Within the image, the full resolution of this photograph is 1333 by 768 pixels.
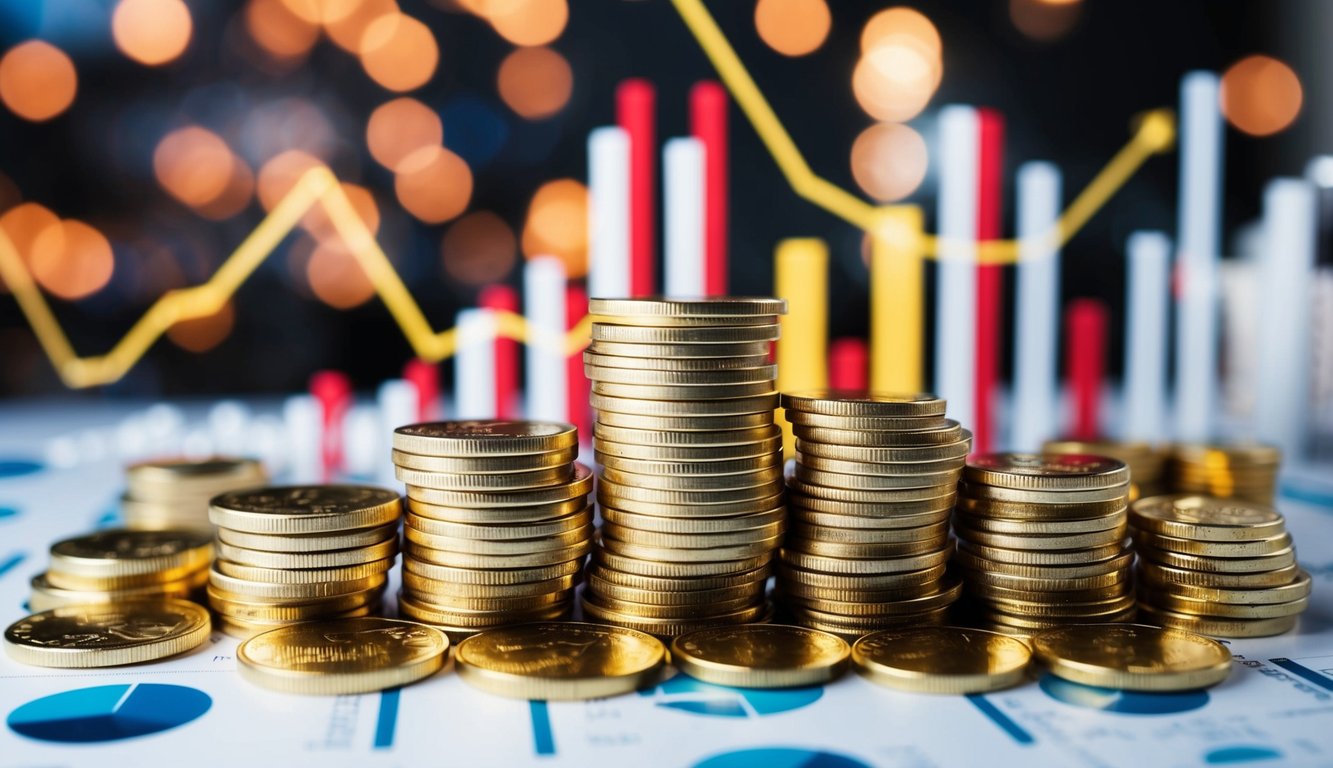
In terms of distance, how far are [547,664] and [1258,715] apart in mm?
683

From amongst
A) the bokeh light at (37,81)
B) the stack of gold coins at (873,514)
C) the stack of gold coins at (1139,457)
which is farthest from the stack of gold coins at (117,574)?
the bokeh light at (37,81)

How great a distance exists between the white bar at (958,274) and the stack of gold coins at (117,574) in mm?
1585

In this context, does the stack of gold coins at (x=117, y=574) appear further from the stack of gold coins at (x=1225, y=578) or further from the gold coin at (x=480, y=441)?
the stack of gold coins at (x=1225, y=578)

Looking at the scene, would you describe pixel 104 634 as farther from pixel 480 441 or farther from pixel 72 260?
pixel 72 260

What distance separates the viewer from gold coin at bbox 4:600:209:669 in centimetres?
126

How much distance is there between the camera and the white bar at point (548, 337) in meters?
2.55

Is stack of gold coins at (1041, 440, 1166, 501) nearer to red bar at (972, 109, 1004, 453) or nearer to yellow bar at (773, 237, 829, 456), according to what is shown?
red bar at (972, 109, 1004, 453)

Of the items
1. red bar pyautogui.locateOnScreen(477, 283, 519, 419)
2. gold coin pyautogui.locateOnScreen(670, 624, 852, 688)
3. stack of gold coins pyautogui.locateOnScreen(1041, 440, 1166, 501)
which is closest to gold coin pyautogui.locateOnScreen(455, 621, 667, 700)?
gold coin pyautogui.locateOnScreen(670, 624, 852, 688)

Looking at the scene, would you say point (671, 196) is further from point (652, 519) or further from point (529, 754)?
point (529, 754)

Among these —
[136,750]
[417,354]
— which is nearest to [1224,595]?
[136,750]

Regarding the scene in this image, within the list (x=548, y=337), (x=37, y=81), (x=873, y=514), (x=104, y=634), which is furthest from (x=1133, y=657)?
(x=37, y=81)

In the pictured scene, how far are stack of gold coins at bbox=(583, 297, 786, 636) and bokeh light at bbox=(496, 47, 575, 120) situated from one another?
249 cm

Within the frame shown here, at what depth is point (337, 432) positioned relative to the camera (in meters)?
2.67

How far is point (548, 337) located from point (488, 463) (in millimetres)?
1221
